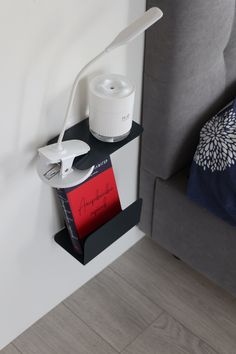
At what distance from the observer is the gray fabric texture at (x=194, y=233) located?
1109 mm

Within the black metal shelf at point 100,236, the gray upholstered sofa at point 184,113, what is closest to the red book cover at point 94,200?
the black metal shelf at point 100,236

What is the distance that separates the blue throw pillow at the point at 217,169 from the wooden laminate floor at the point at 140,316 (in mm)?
307

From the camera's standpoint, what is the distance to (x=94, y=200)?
3.38 ft

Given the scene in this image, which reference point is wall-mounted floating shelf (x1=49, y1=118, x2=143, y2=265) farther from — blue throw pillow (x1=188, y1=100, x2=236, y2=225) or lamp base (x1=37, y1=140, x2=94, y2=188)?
blue throw pillow (x1=188, y1=100, x2=236, y2=225)

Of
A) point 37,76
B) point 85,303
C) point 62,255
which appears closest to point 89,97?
point 37,76

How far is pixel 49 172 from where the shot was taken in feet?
2.91

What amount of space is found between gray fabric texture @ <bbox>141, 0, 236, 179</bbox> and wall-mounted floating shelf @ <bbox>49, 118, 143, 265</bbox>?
0.30 feet

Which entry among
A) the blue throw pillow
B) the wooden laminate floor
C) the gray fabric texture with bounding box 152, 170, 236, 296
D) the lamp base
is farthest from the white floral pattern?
the wooden laminate floor

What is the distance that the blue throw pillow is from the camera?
3.35 feet

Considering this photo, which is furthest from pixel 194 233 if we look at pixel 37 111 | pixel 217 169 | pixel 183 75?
pixel 37 111

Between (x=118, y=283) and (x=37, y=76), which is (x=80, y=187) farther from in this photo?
(x=118, y=283)

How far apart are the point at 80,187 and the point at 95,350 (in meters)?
0.43

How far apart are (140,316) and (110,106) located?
61cm

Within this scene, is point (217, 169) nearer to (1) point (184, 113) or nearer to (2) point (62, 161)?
(1) point (184, 113)
